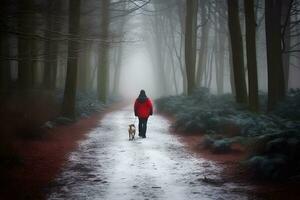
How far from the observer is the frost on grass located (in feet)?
28.7

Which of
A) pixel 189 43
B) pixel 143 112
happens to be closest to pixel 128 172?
pixel 143 112

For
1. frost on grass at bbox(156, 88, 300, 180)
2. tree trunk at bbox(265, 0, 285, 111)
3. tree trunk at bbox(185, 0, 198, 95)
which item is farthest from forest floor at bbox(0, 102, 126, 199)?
tree trunk at bbox(185, 0, 198, 95)

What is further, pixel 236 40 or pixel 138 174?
pixel 236 40

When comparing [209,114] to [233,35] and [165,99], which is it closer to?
[233,35]

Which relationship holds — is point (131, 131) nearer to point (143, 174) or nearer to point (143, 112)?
point (143, 112)

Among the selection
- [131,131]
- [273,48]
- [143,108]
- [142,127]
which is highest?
[273,48]

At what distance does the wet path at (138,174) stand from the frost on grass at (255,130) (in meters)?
0.82

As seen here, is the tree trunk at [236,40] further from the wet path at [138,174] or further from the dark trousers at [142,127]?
the wet path at [138,174]

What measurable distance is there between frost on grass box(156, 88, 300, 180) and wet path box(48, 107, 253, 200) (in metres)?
0.82

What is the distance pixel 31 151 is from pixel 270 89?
11.8 metres

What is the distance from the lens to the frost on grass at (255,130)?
8.73 meters

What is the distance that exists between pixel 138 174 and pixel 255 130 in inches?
224

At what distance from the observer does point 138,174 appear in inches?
384

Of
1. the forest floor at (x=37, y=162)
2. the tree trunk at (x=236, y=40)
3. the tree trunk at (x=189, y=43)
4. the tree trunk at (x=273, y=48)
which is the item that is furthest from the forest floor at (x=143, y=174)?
the tree trunk at (x=189, y=43)
